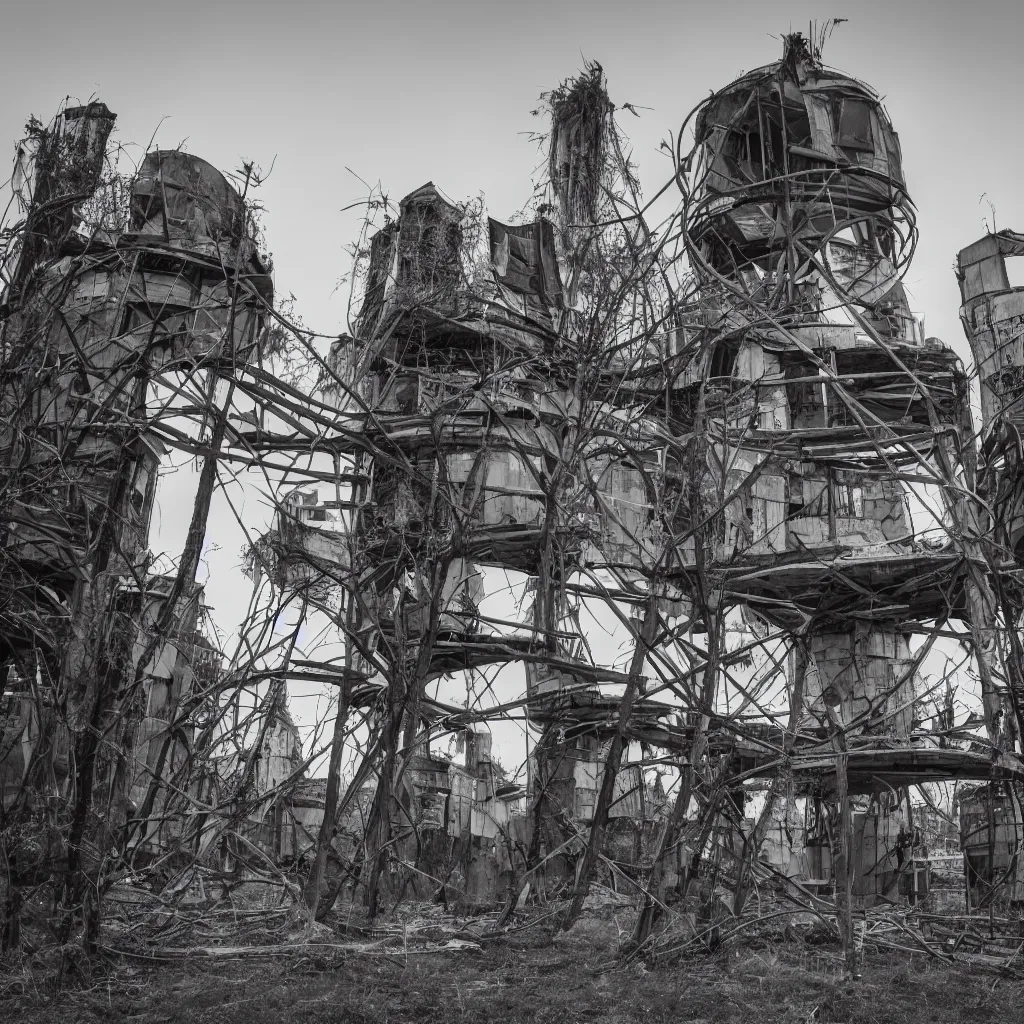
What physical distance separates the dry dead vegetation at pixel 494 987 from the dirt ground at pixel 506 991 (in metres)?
0.01

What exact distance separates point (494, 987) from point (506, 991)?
166 millimetres

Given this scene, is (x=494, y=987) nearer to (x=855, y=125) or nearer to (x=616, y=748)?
(x=616, y=748)

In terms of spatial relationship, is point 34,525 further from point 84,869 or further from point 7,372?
point 84,869

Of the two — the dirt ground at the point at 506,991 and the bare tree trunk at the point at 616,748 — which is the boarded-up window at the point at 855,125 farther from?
the dirt ground at the point at 506,991

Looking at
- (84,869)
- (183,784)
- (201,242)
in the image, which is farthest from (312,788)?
(84,869)

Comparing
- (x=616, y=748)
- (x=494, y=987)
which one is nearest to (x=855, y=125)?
(x=616, y=748)

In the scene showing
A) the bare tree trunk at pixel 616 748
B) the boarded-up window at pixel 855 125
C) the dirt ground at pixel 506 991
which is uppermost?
the boarded-up window at pixel 855 125

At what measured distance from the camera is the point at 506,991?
29.9 ft

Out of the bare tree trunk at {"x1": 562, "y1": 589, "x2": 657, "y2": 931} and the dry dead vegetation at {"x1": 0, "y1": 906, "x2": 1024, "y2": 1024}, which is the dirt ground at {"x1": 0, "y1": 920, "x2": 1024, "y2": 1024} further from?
the bare tree trunk at {"x1": 562, "y1": 589, "x2": 657, "y2": 931}

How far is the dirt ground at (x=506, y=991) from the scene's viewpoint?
815 cm

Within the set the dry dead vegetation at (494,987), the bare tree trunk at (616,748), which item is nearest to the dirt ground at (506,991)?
the dry dead vegetation at (494,987)

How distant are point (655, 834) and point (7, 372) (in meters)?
12.4

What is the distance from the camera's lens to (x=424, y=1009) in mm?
8469

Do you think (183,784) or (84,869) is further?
(183,784)
